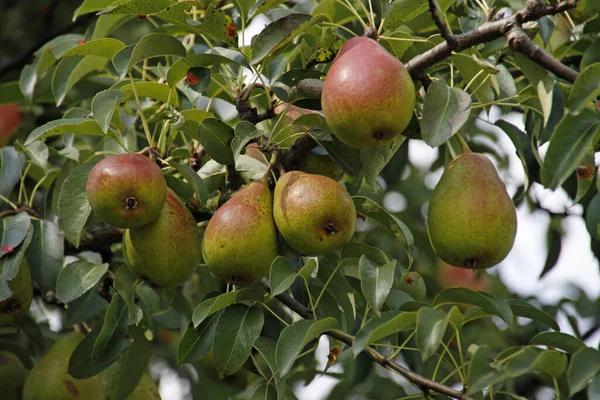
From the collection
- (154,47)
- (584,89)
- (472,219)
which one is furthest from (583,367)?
(154,47)

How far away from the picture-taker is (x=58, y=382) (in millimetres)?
2391

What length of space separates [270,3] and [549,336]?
3.24 feet

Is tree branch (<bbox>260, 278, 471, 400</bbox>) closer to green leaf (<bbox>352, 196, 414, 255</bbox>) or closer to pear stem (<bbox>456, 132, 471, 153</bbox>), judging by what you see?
green leaf (<bbox>352, 196, 414, 255</bbox>)

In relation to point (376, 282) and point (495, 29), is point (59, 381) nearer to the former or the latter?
point (376, 282)

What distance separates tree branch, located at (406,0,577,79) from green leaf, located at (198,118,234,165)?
0.51 metres

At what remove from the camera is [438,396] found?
6.66ft

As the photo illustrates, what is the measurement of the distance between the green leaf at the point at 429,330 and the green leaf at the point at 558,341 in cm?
34

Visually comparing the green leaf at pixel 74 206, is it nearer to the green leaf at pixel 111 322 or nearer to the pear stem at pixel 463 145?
the green leaf at pixel 111 322

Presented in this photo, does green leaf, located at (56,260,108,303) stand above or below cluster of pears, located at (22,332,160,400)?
above

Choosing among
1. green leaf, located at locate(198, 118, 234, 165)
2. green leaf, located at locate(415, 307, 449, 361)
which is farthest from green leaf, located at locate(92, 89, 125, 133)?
green leaf, located at locate(415, 307, 449, 361)

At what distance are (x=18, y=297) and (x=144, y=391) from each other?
0.56 meters

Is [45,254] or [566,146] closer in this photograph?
[566,146]

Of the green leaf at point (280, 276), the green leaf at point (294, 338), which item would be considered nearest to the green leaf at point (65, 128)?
the green leaf at point (280, 276)

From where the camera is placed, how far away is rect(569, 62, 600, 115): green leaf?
1516 millimetres
